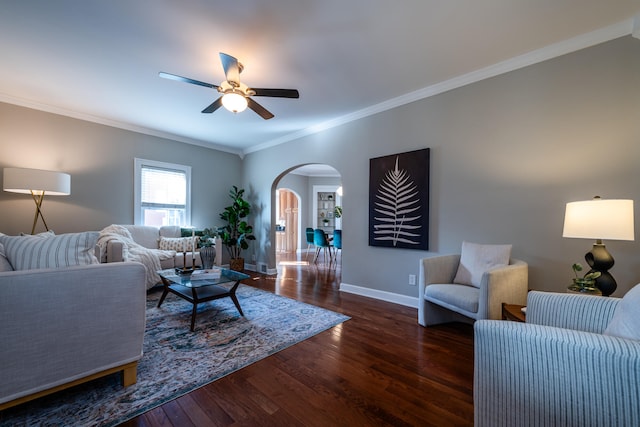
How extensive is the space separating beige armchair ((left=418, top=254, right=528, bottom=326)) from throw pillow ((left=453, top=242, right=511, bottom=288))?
32 mm

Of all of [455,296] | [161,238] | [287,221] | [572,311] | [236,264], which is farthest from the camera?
[287,221]

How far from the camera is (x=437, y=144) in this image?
302 cm

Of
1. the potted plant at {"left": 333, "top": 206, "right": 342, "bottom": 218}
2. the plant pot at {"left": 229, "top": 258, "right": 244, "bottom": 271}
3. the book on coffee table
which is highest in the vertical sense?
the potted plant at {"left": 333, "top": 206, "right": 342, "bottom": 218}

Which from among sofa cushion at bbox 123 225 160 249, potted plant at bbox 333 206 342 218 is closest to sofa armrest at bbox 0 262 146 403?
sofa cushion at bbox 123 225 160 249

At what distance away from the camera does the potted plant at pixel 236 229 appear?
5.12 m

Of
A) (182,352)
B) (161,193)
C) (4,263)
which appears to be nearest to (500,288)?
(182,352)

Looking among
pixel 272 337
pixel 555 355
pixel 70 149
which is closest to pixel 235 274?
pixel 272 337

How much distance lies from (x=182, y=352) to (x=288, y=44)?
2.83 meters

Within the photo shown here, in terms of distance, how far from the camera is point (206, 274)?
2.85m

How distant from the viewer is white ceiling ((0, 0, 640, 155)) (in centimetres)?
189

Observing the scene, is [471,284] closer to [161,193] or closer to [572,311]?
[572,311]

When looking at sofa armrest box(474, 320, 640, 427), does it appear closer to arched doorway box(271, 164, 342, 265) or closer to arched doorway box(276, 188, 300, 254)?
arched doorway box(271, 164, 342, 265)

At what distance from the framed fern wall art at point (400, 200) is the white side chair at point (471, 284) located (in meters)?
0.50

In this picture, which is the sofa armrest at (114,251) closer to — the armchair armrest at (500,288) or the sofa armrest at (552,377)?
the sofa armrest at (552,377)
